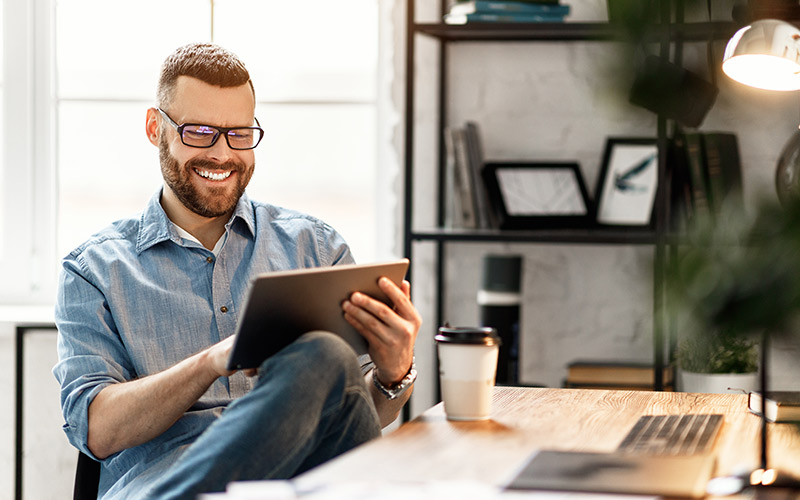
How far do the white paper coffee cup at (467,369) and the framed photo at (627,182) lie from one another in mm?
1217

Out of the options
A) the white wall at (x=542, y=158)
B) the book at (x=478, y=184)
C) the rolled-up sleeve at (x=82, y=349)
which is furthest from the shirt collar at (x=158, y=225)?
the white wall at (x=542, y=158)

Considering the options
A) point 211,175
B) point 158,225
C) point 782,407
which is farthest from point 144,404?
point 782,407

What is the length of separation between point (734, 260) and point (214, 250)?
1356 mm

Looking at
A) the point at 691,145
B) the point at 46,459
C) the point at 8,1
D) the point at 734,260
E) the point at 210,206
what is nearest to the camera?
the point at 734,260

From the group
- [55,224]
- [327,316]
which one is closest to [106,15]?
[55,224]

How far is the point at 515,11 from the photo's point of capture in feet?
7.36

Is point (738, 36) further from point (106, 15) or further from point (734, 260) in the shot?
point (106, 15)

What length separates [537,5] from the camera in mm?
2256

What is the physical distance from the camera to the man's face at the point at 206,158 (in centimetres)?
166

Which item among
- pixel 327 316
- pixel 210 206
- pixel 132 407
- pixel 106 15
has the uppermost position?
pixel 106 15

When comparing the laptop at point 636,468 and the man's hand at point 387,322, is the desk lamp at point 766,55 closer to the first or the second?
the laptop at point 636,468

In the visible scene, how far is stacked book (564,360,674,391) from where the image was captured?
2.26 m

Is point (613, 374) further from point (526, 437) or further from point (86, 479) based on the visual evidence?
point (86, 479)

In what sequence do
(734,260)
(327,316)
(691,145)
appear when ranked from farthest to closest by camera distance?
(691,145)
(327,316)
(734,260)
